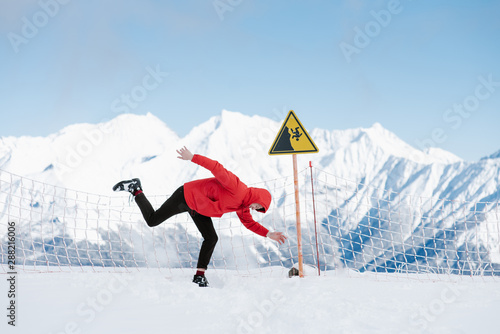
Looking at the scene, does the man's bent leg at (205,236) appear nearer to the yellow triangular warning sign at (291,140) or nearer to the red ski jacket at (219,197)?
the red ski jacket at (219,197)

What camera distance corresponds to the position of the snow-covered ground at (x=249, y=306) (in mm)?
3506

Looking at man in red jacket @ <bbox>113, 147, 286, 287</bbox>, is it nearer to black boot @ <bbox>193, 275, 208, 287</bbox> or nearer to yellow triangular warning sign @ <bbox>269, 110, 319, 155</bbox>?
A: black boot @ <bbox>193, 275, 208, 287</bbox>

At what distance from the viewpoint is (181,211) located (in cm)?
491

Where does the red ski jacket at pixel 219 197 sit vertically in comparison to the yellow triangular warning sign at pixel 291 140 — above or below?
below

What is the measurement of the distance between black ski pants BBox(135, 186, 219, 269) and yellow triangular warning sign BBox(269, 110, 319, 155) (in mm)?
1464

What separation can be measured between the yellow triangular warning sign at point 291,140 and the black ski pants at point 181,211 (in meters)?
1.46

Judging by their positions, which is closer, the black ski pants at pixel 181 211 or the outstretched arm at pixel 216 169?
the outstretched arm at pixel 216 169

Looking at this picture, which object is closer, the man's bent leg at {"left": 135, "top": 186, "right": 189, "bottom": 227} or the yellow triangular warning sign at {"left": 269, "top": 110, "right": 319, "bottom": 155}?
the man's bent leg at {"left": 135, "top": 186, "right": 189, "bottom": 227}

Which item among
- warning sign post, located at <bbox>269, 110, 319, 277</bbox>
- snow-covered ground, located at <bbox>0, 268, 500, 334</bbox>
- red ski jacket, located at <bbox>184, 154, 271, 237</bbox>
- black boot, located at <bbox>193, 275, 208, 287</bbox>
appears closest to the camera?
snow-covered ground, located at <bbox>0, 268, 500, 334</bbox>

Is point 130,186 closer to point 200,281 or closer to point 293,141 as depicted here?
point 200,281

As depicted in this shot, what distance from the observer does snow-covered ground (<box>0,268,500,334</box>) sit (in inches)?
138

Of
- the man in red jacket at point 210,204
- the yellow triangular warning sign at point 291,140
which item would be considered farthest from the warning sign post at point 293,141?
the man in red jacket at point 210,204

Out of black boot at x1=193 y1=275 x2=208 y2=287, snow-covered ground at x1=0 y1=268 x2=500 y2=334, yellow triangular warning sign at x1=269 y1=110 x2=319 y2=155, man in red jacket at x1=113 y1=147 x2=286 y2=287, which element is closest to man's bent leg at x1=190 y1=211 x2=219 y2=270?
man in red jacket at x1=113 y1=147 x2=286 y2=287

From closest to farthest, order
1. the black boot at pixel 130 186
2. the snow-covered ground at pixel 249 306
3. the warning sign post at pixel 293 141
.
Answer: the snow-covered ground at pixel 249 306
the black boot at pixel 130 186
the warning sign post at pixel 293 141
